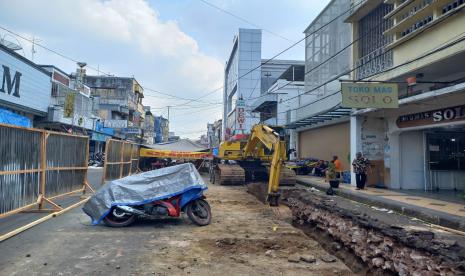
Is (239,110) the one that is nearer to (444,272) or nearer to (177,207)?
(177,207)

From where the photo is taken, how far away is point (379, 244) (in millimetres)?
5477

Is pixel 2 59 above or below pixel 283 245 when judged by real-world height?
above

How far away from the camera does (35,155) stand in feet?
28.9

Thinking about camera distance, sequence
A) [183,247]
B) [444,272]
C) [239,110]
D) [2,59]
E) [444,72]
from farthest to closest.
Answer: [239,110]
[2,59]
[444,72]
[183,247]
[444,272]

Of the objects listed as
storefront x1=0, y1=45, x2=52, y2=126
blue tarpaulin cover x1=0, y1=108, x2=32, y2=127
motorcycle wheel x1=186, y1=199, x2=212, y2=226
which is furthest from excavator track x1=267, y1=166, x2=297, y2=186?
storefront x1=0, y1=45, x2=52, y2=126

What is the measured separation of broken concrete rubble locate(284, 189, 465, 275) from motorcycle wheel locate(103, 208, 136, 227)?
13.3 ft

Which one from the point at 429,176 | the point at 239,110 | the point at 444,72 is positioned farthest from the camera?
the point at 239,110

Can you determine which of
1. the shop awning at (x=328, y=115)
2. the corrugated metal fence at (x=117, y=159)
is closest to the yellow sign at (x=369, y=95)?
the shop awning at (x=328, y=115)

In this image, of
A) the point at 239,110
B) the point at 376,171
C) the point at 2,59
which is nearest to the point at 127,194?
the point at 376,171

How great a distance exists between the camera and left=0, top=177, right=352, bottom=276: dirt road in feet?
17.3

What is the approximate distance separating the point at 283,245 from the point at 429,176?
498 inches

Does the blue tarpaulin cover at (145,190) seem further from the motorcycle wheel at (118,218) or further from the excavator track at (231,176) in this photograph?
Answer: the excavator track at (231,176)

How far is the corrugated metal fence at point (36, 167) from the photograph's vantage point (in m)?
7.38

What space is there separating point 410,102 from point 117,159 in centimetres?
1224
